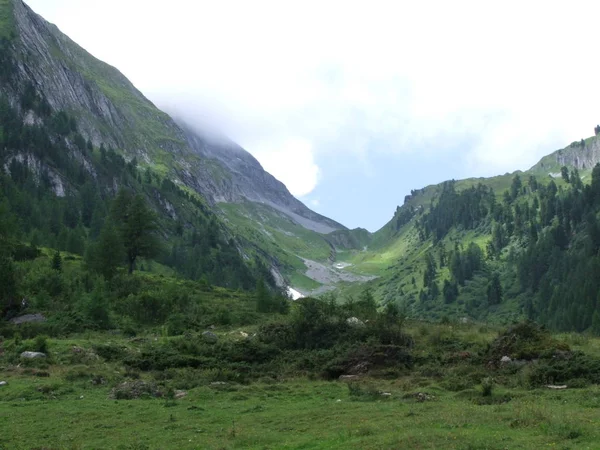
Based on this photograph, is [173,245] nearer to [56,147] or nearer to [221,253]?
[221,253]

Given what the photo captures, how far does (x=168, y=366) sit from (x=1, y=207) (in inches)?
1674

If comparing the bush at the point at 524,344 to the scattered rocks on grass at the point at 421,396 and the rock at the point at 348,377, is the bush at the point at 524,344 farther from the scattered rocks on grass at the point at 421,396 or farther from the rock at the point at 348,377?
the scattered rocks on grass at the point at 421,396

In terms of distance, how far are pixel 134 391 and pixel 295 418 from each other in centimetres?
1185

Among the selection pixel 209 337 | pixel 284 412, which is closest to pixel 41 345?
pixel 209 337

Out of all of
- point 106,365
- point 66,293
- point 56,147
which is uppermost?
point 56,147

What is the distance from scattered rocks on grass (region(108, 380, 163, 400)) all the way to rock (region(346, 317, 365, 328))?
21017 millimetres

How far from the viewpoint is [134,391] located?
3403cm

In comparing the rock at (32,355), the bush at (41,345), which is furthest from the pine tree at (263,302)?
the rock at (32,355)

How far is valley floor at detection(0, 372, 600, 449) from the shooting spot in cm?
Result: 2141

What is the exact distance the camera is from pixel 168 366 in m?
42.5

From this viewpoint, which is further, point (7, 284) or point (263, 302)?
point (263, 302)

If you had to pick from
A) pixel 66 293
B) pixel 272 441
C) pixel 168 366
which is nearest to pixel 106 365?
pixel 168 366

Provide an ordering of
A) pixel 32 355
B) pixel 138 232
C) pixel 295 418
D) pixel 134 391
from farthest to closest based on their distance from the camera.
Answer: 1. pixel 138 232
2. pixel 32 355
3. pixel 134 391
4. pixel 295 418

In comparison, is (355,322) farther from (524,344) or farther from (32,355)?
(32,355)
